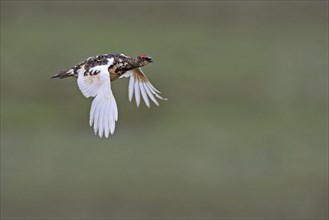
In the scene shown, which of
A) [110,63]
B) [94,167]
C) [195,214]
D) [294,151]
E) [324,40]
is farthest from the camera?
[324,40]

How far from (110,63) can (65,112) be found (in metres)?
10.2

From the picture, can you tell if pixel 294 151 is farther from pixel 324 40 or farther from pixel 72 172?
pixel 324 40

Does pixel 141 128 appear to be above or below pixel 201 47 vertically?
below

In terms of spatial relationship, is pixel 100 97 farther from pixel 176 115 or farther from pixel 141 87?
pixel 176 115

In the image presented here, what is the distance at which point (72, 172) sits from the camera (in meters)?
14.5

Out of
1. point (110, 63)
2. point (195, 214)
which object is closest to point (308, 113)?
point (195, 214)

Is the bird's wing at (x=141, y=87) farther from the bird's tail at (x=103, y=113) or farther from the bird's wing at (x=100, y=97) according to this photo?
the bird's tail at (x=103, y=113)

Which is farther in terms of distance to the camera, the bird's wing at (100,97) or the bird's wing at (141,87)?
the bird's wing at (141,87)

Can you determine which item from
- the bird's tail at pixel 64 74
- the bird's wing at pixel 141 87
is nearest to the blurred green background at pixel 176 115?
the bird's wing at pixel 141 87

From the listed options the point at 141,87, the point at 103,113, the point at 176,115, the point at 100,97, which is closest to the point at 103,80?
the point at 100,97

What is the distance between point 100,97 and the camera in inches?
236

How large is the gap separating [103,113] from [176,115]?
10742 mm

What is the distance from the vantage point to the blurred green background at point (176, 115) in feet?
45.5

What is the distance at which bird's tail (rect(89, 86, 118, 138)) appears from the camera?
5.81 m
